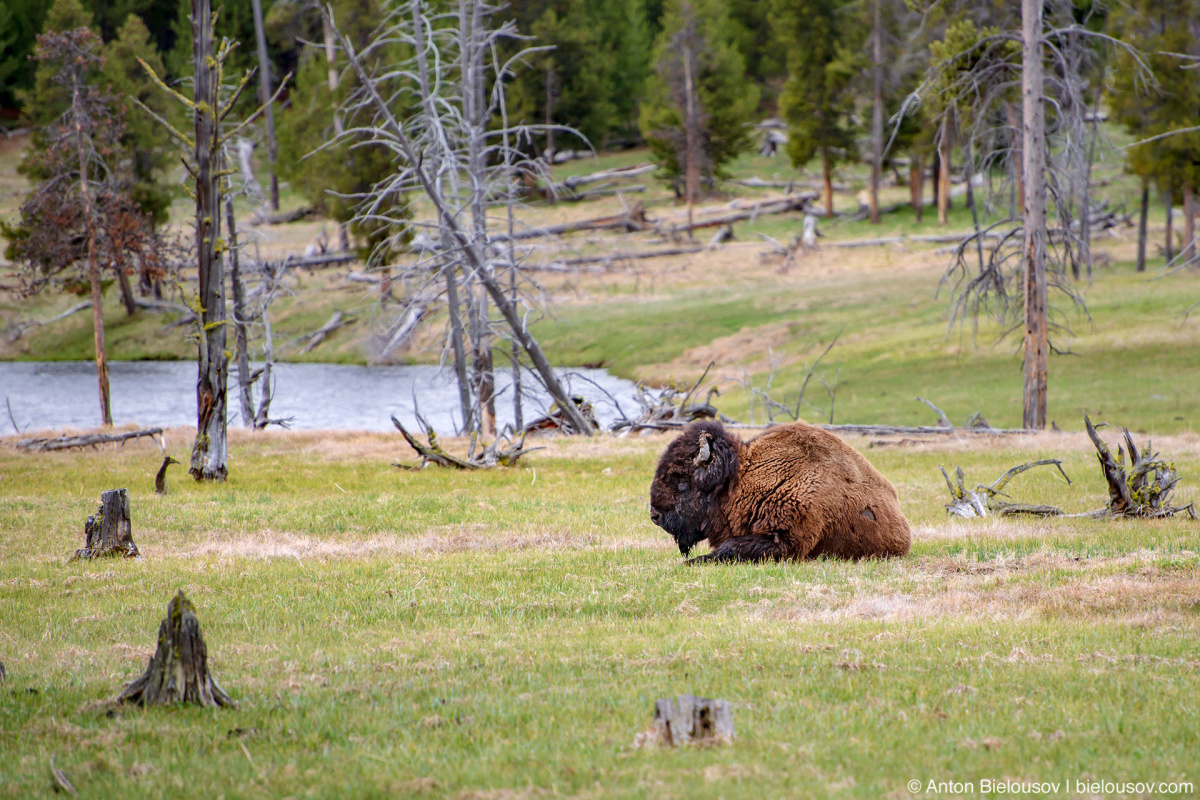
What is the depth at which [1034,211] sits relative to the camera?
71.7 feet

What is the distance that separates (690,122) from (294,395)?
34165 mm

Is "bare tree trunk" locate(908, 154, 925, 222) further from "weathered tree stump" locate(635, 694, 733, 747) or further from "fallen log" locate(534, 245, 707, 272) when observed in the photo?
"weathered tree stump" locate(635, 694, 733, 747)

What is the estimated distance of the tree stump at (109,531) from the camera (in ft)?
34.2

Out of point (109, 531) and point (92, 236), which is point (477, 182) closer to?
point (92, 236)

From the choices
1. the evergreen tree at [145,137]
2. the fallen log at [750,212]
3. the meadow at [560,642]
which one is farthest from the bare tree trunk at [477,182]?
the fallen log at [750,212]

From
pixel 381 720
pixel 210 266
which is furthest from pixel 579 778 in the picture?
pixel 210 266

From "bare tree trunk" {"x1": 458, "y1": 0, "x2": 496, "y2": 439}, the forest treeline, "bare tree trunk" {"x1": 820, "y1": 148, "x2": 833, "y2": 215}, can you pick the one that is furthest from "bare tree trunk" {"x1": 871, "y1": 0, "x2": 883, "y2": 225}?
"bare tree trunk" {"x1": 458, "y1": 0, "x2": 496, "y2": 439}

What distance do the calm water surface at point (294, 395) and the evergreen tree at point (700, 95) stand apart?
86.5 feet

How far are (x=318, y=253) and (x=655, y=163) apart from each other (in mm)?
25209

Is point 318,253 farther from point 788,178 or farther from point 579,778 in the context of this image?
point 579,778

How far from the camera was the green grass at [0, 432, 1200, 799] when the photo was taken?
4660 millimetres

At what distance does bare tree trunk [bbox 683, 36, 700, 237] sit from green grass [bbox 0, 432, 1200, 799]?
53.7m

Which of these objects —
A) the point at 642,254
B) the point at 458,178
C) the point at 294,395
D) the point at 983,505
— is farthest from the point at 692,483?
the point at 642,254

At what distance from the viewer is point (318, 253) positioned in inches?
2483
